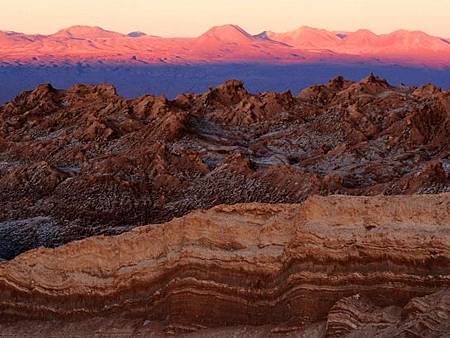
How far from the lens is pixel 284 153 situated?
128 feet

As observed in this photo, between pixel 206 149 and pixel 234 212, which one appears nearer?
pixel 234 212

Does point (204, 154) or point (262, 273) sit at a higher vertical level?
point (262, 273)

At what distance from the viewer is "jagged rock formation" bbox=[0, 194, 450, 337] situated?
1036 centimetres

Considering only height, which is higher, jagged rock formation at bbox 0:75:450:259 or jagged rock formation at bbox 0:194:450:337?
jagged rock formation at bbox 0:194:450:337

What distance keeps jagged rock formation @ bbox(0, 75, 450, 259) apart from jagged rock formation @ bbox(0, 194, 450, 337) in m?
12.4

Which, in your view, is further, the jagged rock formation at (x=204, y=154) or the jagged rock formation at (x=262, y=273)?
the jagged rock formation at (x=204, y=154)

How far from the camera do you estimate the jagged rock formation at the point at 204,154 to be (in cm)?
3022

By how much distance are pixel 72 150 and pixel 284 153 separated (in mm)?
12174

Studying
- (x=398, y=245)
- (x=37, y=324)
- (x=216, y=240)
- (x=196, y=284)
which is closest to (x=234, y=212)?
(x=216, y=240)

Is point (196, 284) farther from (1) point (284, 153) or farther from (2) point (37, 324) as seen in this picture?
(1) point (284, 153)

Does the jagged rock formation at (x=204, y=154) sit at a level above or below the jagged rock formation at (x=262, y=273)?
below

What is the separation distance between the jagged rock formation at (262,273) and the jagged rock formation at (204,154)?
12408 mm

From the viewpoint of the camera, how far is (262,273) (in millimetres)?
12062

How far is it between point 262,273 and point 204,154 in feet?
86.0
